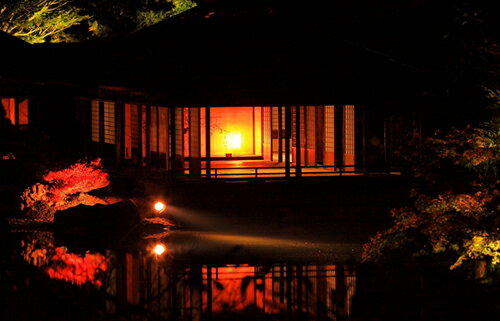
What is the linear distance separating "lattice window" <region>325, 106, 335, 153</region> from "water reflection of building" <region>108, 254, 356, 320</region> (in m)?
11.2

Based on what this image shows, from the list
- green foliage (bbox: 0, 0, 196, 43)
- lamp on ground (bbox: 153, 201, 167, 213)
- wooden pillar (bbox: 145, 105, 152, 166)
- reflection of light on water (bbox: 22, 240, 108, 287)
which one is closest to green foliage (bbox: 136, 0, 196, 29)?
green foliage (bbox: 0, 0, 196, 43)

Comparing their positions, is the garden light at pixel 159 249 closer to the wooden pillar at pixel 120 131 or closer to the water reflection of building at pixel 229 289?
the water reflection of building at pixel 229 289

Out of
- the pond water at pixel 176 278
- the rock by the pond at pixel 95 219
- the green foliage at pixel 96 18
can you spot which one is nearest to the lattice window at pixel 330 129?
the pond water at pixel 176 278

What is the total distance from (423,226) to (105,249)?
22.7ft

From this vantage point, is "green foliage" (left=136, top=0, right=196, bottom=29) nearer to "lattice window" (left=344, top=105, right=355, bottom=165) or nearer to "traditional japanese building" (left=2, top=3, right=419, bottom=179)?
"traditional japanese building" (left=2, top=3, right=419, bottom=179)

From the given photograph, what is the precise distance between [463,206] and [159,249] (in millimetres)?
6919

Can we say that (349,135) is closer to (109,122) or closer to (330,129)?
(330,129)

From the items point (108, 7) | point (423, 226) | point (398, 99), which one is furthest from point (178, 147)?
point (108, 7)

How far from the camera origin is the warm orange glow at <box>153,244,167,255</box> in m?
17.2

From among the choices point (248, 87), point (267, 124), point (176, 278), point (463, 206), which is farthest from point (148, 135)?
point (463, 206)

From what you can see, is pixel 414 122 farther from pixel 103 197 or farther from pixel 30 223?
pixel 30 223

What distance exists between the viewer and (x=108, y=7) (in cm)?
3975

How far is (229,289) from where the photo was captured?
44.8ft

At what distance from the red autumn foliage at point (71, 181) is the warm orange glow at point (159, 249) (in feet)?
13.9
